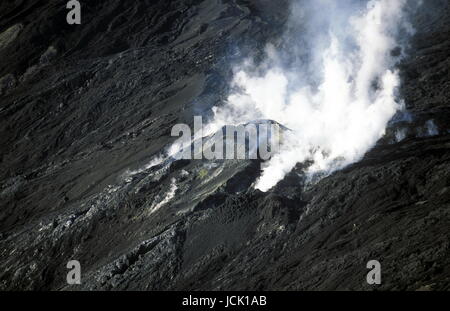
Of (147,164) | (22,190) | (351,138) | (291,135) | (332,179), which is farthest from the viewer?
(22,190)

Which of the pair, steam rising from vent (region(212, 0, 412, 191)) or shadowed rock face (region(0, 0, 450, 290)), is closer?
shadowed rock face (region(0, 0, 450, 290))

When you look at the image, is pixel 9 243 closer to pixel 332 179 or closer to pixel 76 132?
pixel 76 132

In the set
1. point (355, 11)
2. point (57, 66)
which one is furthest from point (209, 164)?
point (57, 66)

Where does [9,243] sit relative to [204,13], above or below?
below

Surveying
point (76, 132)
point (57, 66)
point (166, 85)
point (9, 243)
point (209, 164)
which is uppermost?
point (57, 66)
